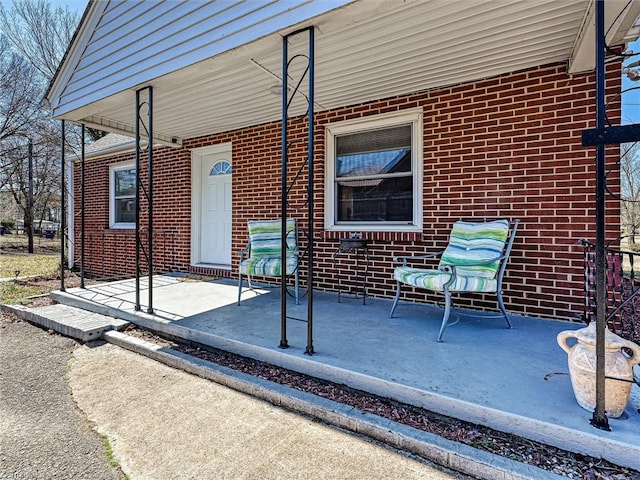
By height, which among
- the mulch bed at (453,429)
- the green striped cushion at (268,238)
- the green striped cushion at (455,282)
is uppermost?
the green striped cushion at (268,238)

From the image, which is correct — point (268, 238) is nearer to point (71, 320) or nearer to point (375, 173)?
point (375, 173)

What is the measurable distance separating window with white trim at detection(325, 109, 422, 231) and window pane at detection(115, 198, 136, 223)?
4.70 meters

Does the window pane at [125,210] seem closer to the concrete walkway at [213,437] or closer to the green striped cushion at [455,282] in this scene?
the concrete walkway at [213,437]

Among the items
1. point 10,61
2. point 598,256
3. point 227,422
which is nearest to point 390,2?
point 598,256

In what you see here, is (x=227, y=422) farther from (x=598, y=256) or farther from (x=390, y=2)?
(x=390, y=2)

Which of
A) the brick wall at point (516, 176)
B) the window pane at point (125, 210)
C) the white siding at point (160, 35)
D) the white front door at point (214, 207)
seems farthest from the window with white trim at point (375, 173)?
the window pane at point (125, 210)

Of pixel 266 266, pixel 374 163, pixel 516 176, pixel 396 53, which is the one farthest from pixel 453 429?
pixel 374 163

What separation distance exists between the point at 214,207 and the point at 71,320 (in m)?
2.85

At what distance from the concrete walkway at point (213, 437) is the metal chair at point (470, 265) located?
4.21 ft

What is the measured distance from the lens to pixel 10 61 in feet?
41.4

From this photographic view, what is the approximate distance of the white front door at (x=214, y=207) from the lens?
579 centimetres

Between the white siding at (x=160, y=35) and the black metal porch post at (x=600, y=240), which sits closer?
the black metal porch post at (x=600, y=240)

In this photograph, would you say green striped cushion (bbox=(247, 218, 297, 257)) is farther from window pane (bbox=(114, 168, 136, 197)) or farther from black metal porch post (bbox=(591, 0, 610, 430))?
window pane (bbox=(114, 168, 136, 197))

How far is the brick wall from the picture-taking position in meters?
3.10
